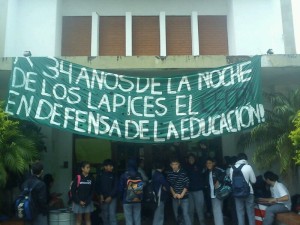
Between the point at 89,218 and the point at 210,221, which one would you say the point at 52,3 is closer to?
the point at 89,218

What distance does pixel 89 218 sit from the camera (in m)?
6.61

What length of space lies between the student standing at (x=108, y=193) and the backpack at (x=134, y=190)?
15.7 inches

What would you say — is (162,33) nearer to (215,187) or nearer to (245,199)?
(215,187)

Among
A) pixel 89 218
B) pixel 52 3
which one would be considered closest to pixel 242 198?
pixel 89 218

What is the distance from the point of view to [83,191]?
6414mm

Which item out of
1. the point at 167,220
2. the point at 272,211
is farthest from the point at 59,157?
the point at 272,211

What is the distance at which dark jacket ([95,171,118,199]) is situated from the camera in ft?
21.8

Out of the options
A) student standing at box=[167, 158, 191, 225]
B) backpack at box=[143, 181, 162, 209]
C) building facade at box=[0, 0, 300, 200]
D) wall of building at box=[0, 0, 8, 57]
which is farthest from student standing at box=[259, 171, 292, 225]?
wall of building at box=[0, 0, 8, 57]

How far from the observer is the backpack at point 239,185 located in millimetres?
6407

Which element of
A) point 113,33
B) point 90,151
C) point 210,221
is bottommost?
point 210,221

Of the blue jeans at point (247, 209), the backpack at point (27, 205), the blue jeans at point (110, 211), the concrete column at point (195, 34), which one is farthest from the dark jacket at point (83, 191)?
the concrete column at point (195, 34)

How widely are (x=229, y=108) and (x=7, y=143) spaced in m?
4.35

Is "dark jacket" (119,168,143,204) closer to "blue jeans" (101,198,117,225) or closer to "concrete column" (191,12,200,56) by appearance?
"blue jeans" (101,198,117,225)

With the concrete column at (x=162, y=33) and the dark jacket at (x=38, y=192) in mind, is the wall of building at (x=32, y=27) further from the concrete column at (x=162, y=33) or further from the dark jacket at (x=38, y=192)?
the dark jacket at (x=38, y=192)
